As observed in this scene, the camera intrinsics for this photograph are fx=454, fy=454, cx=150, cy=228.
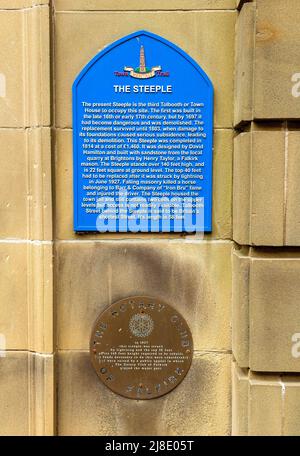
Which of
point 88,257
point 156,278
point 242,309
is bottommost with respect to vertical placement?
point 242,309

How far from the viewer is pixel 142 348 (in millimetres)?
3732

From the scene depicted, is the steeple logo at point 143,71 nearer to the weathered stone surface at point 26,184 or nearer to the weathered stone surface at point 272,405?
the weathered stone surface at point 26,184

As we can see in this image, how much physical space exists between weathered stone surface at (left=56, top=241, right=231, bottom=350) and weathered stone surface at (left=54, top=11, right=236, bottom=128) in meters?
1.13

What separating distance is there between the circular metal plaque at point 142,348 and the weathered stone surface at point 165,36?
5.37 feet

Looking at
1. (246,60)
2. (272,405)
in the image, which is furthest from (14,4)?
(272,405)

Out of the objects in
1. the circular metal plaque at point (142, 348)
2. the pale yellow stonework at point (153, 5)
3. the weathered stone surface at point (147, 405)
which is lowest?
the weathered stone surface at point (147, 405)

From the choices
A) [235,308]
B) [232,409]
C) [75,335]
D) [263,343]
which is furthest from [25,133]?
[232,409]

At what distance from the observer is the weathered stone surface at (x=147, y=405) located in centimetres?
376

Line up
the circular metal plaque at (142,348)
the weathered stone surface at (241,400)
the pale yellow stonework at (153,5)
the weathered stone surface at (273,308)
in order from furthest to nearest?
the circular metal plaque at (142,348) < the pale yellow stonework at (153,5) < the weathered stone surface at (241,400) < the weathered stone surface at (273,308)

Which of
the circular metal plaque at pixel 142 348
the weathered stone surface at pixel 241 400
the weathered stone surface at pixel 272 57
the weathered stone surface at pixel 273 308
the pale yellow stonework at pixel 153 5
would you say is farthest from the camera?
the circular metal plaque at pixel 142 348

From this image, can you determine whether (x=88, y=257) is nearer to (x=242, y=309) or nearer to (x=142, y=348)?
(x=142, y=348)

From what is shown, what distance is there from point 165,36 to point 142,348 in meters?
2.53

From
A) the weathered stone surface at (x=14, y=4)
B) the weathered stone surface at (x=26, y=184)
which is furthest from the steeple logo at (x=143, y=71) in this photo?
the weathered stone surface at (x=14, y=4)

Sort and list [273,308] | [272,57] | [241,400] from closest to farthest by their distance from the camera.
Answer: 1. [272,57]
2. [273,308]
3. [241,400]
